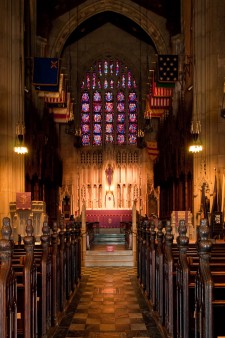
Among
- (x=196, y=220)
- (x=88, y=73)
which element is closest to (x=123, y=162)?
(x=88, y=73)

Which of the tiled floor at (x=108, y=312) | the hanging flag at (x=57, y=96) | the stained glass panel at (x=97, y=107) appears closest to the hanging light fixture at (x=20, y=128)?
the hanging flag at (x=57, y=96)

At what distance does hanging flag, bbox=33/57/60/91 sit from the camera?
16.9m

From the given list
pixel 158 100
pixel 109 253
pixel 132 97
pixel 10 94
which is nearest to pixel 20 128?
pixel 10 94

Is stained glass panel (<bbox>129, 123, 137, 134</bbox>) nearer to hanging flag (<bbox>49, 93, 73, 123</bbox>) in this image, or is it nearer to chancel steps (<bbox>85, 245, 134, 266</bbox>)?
hanging flag (<bbox>49, 93, 73, 123</bbox>)

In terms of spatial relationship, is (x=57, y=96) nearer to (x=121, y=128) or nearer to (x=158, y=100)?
(x=158, y=100)

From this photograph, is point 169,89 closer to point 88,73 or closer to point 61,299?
point 88,73

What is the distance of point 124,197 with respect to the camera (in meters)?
26.9

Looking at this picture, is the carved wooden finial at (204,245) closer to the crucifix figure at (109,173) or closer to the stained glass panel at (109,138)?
the crucifix figure at (109,173)

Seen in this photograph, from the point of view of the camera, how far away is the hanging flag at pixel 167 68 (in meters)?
18.1

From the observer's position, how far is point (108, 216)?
2503cm

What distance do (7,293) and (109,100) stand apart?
25609mm

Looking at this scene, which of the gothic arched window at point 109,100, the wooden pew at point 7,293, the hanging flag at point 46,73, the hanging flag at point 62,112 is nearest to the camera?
the wooden pew at point 7,293

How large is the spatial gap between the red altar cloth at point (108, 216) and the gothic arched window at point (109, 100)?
5140 millimetres

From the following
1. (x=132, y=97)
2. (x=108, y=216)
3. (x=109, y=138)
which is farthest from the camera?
(x=132, y=97)
